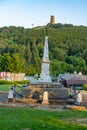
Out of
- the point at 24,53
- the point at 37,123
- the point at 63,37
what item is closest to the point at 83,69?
the point at 24,53

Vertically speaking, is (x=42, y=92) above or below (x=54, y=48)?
below

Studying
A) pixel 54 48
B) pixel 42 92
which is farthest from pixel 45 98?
pixel 54 48

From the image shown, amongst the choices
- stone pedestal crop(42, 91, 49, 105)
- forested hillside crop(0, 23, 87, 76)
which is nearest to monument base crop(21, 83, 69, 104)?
stone pedestal crop(42, 91, 49, 105)

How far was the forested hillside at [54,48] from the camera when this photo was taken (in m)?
92.8

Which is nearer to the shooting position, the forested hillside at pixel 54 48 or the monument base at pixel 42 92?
the monument base at pixel 42 92

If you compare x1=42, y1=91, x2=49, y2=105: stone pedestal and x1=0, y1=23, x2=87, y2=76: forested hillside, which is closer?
x1=42, y1=91, x2=49, y2=105: stone pedestal

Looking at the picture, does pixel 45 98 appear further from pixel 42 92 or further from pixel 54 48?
pixel 54 48

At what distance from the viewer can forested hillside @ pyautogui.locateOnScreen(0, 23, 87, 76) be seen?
9284cm

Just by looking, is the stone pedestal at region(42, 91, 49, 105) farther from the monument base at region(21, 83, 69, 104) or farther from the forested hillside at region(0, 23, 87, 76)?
the forested hillside at region(0, 23, 87, 76)

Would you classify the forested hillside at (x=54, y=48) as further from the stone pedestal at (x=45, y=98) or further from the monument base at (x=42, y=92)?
the stone pedestal at (x=45, y=98)

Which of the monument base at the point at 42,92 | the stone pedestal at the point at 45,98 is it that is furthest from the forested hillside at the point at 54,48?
the stone pedestal at the point at 45,98

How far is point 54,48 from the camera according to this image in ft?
378

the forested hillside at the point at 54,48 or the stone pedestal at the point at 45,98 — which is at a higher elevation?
the forested hillside at the point at 54,48

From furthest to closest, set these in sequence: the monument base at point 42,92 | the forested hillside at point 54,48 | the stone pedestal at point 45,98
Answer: the forested hillside at point 54,48, the monument base at point 42,92, the stone pedestal at point 45,98
